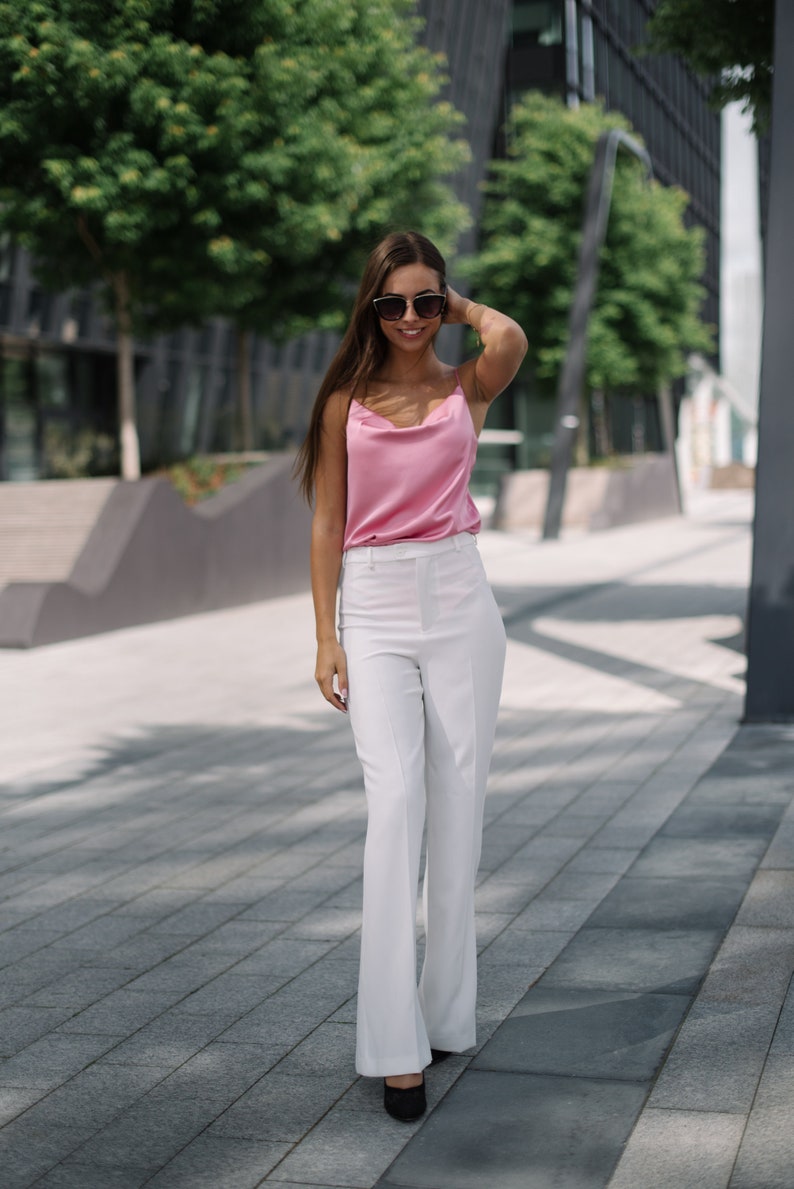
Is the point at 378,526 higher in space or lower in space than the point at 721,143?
lower

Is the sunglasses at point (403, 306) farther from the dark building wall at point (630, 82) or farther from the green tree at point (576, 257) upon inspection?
the dark building wall at point (630, 82)

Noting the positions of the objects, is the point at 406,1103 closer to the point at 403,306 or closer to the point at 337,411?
the point at 337,411

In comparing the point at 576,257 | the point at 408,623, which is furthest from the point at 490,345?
the point at 576,257

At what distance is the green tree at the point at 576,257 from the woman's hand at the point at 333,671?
2989 cm

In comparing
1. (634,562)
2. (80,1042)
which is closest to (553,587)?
(634,562)

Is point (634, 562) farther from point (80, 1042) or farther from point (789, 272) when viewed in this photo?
point (80, 1042)

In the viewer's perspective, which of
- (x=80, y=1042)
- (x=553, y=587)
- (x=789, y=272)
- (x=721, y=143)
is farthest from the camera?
(x=721, y=143)

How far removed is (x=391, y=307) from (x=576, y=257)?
100 ft

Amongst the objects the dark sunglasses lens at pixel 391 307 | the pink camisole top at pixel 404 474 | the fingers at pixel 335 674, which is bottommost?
the fingers at pixel 335 674

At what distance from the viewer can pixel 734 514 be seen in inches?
1451

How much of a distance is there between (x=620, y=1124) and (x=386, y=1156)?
1.58 ft

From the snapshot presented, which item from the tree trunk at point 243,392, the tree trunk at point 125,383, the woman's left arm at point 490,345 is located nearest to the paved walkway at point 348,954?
the woman's left arm at point 490,345

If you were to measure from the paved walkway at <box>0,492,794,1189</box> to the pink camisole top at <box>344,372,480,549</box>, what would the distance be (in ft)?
4.02

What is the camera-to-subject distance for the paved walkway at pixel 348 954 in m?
3.07
